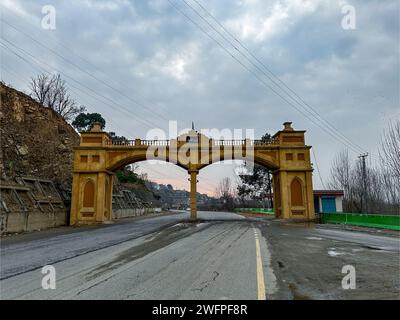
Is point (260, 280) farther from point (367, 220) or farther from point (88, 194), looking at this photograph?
point (88, 194)

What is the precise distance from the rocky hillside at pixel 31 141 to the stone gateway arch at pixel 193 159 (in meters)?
3.72

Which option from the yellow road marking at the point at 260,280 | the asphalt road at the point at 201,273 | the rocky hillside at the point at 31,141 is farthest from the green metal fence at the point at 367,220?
the rocky hillside at the point at 31,141

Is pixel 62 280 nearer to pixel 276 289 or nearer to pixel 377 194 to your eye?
pixel 276 289

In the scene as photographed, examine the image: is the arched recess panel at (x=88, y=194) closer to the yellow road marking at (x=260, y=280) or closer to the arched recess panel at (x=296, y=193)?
the arched recess panel at (x=296, y=193)

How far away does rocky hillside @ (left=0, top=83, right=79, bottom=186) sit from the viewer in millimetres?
26508

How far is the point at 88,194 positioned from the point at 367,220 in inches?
961

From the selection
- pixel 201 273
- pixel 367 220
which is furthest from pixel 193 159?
pixel 201 273

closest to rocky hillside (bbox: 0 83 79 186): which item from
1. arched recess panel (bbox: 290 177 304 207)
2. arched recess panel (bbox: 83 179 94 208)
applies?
arched recess panel (bbox: 83 179 94 208)

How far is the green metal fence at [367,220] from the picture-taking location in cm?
1967

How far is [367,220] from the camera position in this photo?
22.8 metres

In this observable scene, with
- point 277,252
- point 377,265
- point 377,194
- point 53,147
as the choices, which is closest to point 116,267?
point 277,252

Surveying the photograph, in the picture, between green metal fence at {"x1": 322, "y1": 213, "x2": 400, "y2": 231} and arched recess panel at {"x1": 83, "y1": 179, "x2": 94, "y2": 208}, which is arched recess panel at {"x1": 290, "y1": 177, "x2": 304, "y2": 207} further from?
arched recess panel at {"x1": 83, "y1": 179, "x2": 94, "y2": 208}
